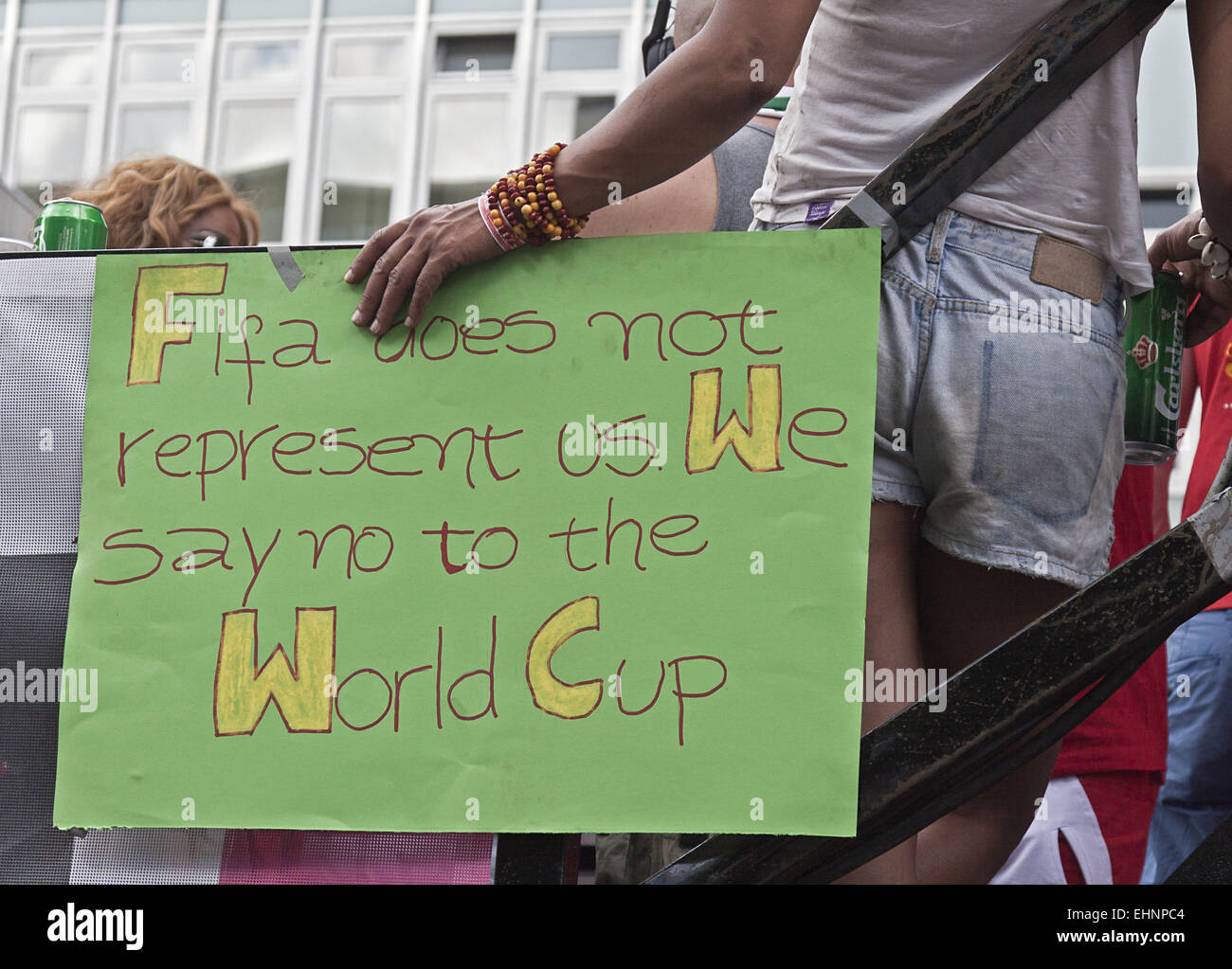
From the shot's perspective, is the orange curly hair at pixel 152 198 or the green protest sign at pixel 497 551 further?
the orange curly hair at pixel 152 198

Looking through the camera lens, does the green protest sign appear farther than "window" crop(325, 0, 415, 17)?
No

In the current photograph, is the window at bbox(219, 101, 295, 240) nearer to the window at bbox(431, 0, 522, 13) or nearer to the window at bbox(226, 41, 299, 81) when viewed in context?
the window at bbox(226, 41, 299, 81)

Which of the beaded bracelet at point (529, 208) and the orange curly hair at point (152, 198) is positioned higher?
the orange curly hair at point (152, 198)

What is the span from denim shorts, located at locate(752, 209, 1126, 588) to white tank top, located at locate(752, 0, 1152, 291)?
0.19 ft

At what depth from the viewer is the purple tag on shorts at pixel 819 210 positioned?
→ 55.1 inches

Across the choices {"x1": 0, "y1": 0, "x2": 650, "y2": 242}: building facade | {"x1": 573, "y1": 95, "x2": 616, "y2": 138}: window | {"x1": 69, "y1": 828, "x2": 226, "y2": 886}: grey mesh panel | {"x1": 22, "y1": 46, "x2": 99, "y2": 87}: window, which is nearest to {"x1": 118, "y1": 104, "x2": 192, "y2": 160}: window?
{"x1": 0, "y1": 0, "x2": 650, "y2": 242}: building facade

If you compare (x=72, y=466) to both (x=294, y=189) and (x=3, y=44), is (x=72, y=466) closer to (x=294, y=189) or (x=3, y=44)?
(x=294, y=189)

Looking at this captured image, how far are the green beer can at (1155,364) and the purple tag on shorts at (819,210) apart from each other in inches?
17.1

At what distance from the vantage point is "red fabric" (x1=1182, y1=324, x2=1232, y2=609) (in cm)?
246

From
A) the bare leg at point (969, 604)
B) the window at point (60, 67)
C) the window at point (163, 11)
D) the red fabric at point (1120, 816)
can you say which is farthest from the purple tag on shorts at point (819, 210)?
the window at point (60, 67)

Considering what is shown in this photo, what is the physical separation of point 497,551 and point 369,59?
35.1 ft

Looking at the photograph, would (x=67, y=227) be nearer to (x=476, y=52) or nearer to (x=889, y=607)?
(x=889, y=607)

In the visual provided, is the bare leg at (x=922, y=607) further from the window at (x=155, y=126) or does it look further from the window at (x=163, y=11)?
the window at (x=163, y=11)

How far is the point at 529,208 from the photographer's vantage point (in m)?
1.40
